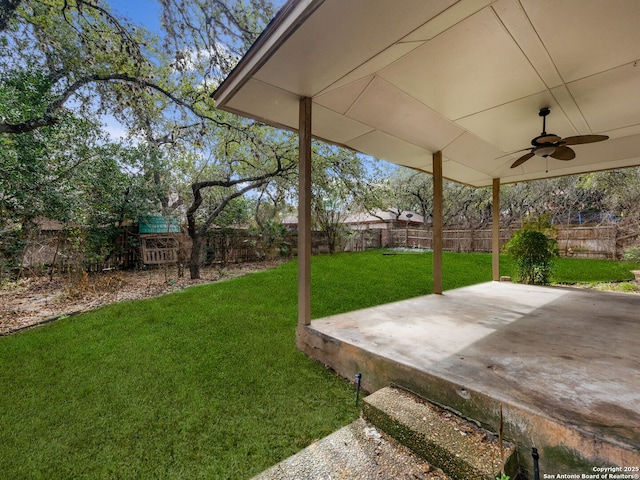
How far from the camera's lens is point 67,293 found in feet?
16.0

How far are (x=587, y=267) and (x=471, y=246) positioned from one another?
5.00 metres

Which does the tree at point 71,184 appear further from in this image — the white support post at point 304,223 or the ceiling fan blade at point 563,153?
the ceiling fan blade at point 563,153

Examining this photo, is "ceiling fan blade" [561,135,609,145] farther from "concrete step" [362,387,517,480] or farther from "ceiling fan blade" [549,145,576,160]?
"concrete step" [362,387,517,480]

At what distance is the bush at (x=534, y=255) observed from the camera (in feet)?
16.3

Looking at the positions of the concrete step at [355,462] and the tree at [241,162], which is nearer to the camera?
the concrete step at [355,462]

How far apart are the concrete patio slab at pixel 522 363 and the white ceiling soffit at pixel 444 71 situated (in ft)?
6.85

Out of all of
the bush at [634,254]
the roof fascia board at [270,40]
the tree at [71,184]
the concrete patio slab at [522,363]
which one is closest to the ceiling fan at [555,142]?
the concrete patio slab at [522,363]

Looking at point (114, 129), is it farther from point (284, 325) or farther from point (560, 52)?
point (560, 52)

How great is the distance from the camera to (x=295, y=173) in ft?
22.1

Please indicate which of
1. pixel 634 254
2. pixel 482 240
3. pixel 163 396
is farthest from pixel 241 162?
pixel 482 240

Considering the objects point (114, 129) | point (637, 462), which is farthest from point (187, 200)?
point (637, 462)

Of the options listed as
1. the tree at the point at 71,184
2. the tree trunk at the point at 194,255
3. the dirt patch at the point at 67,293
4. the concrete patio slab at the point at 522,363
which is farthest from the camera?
the tree trunk at the point at 194,255

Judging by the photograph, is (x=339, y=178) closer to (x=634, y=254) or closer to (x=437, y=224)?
Result: (x=437, y=224)

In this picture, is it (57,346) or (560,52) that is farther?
(57,346)
